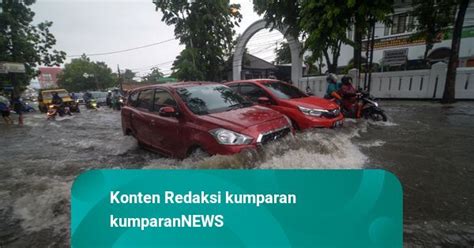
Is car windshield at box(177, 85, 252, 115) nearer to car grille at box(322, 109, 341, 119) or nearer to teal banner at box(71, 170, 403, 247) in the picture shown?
car grille at box(322, 109, 341, 119)

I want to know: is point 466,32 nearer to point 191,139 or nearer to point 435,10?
point 435,10

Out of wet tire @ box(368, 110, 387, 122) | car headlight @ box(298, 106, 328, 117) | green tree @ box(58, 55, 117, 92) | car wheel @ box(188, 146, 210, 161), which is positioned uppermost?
green tree @ box(58, 55, 117, 92)

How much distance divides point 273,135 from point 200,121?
3.70 ft

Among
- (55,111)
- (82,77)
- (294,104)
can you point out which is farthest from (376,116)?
(82,77)

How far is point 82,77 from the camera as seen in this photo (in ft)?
169

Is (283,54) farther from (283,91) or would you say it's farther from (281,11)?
(283,91)

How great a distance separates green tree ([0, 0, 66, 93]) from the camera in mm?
17031

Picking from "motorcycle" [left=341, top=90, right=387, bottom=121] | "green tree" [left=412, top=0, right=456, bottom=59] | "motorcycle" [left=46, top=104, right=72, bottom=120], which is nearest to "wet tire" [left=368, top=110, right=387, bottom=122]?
"motorcycle" [left=341, top=90, right=387, bottom=121]

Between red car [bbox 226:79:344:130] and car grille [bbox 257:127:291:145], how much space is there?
1315mm

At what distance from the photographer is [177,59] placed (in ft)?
67.7

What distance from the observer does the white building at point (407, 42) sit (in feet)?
61.4

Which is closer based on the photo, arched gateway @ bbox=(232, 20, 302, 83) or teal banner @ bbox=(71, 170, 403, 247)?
teal banner @ bbox=(71, 170, 403, 247)

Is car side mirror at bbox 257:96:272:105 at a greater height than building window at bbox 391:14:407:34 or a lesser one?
lesser

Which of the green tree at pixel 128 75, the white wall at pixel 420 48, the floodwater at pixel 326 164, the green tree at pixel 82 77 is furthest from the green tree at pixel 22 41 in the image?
the green tree at pixel 128 75
